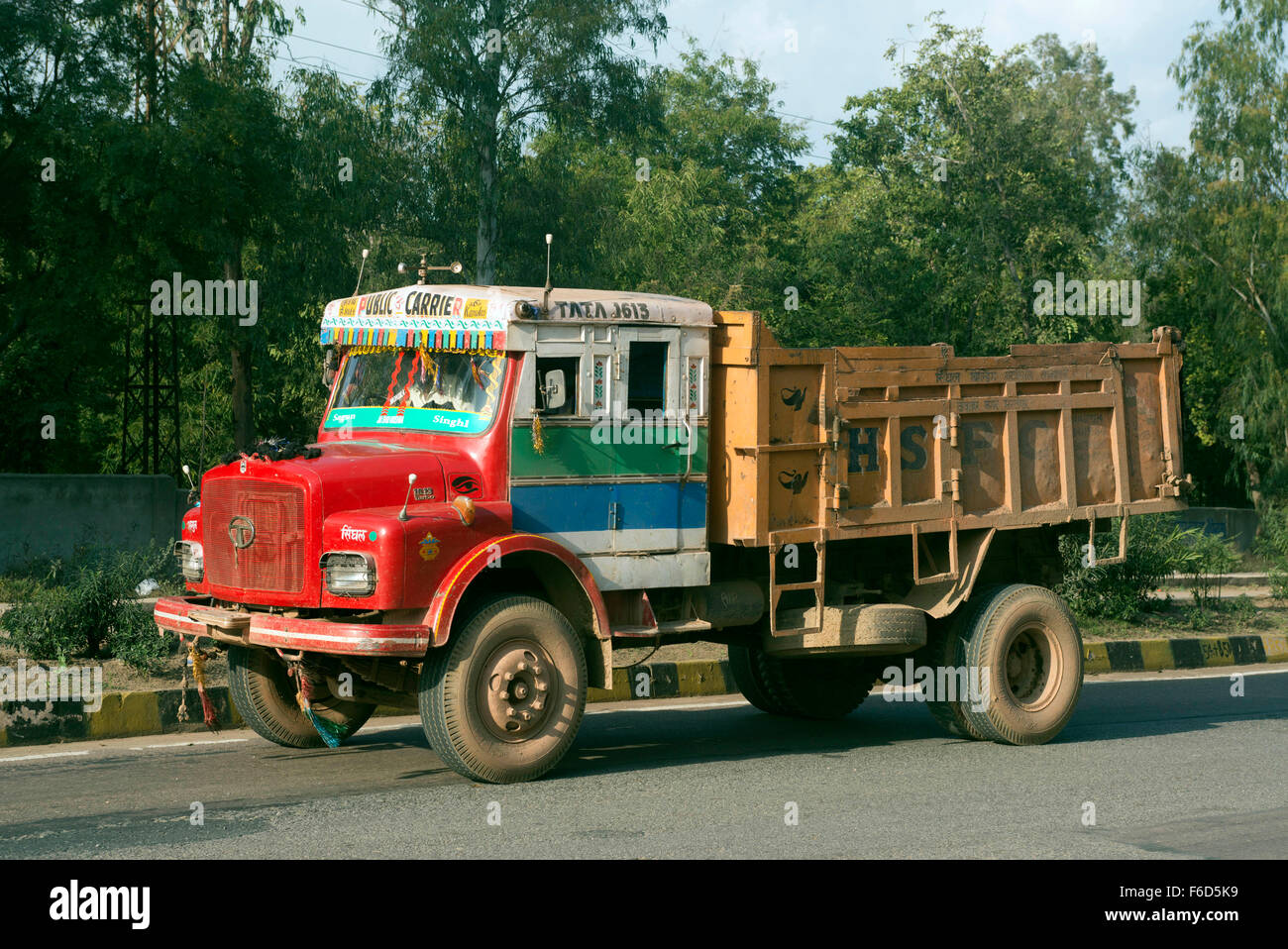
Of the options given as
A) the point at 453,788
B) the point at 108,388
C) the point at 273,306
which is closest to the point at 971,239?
the point at 273,306

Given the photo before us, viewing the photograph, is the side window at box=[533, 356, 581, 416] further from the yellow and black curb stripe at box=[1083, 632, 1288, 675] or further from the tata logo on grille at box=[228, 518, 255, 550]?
the yellow and black curb stripe at box=[1083, 632, 1288, 675]

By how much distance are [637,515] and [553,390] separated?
A: 903 millimetres

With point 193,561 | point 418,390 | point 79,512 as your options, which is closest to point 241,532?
point 193,561

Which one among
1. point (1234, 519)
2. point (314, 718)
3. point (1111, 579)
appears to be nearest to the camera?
point (314, 718)

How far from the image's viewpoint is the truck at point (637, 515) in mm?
7559

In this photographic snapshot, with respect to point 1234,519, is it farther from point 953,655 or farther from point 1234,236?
point 953,655

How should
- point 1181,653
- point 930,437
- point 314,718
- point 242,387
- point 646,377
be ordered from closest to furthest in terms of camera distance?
point 314,718 < point 646,377 < point 930,437 < point 1181,653 < point 242,387

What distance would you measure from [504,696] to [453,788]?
1.86ft

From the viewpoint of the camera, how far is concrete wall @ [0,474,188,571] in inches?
754

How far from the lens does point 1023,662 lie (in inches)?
389

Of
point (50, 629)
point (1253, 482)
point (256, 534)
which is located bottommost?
point (50, 629)

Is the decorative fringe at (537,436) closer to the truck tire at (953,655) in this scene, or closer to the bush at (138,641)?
the truck tire at (953,655)

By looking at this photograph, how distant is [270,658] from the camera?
856 cm

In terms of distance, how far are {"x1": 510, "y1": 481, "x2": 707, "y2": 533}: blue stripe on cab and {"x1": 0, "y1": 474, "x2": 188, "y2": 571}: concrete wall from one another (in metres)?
12.1
